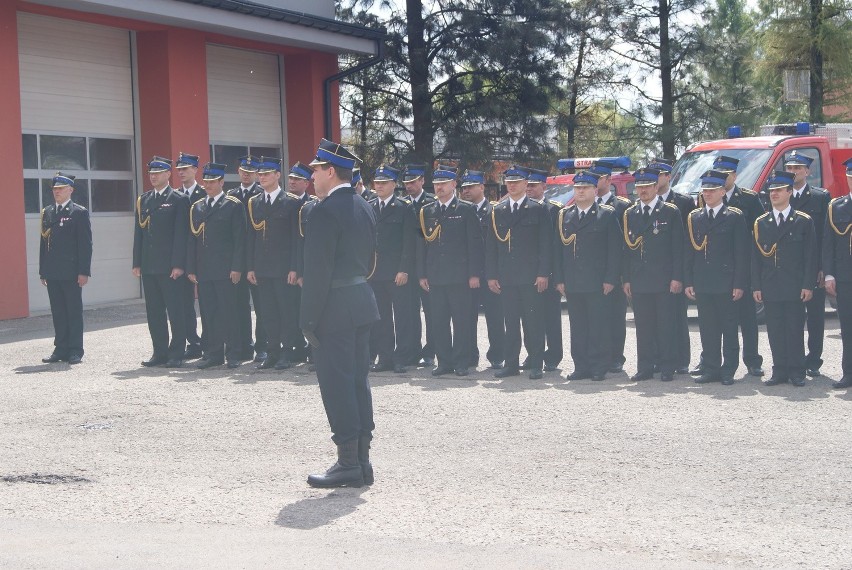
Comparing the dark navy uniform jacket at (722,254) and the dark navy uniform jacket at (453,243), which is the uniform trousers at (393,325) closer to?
the dark navy uniform jacket at (453,243)

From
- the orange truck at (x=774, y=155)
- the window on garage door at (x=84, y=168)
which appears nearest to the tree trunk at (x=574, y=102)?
the orange truck at (x=774, y=155)

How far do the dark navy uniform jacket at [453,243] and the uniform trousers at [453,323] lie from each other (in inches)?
4.6

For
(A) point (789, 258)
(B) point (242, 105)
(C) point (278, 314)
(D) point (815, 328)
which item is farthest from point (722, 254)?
(B) point (242, 105)

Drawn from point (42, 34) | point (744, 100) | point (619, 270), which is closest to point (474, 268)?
point (619, 270)

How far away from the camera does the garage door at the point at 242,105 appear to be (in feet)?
68.4

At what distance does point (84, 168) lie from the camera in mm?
18500

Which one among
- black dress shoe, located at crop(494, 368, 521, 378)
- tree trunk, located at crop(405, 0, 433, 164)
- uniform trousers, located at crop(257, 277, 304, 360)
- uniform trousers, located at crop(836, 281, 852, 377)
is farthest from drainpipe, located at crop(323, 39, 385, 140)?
uniform trousers, located at crop(836, 281, 852, 377)

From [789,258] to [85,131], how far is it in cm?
1212

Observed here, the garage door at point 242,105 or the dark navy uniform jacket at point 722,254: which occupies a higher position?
the garage door at point 242,105

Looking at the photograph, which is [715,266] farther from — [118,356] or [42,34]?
[42,34]

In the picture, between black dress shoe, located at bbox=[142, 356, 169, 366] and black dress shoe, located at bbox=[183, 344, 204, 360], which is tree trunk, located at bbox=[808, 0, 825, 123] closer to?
black dress shoe, located at bbox=[183, 344, 204, 360]

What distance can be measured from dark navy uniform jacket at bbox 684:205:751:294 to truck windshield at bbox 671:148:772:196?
172 inches

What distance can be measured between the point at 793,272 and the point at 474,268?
2.88 meters

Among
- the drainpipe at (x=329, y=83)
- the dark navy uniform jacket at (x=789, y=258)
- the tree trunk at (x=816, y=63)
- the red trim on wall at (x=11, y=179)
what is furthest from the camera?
the tree trunk at (x=816, y=63)
